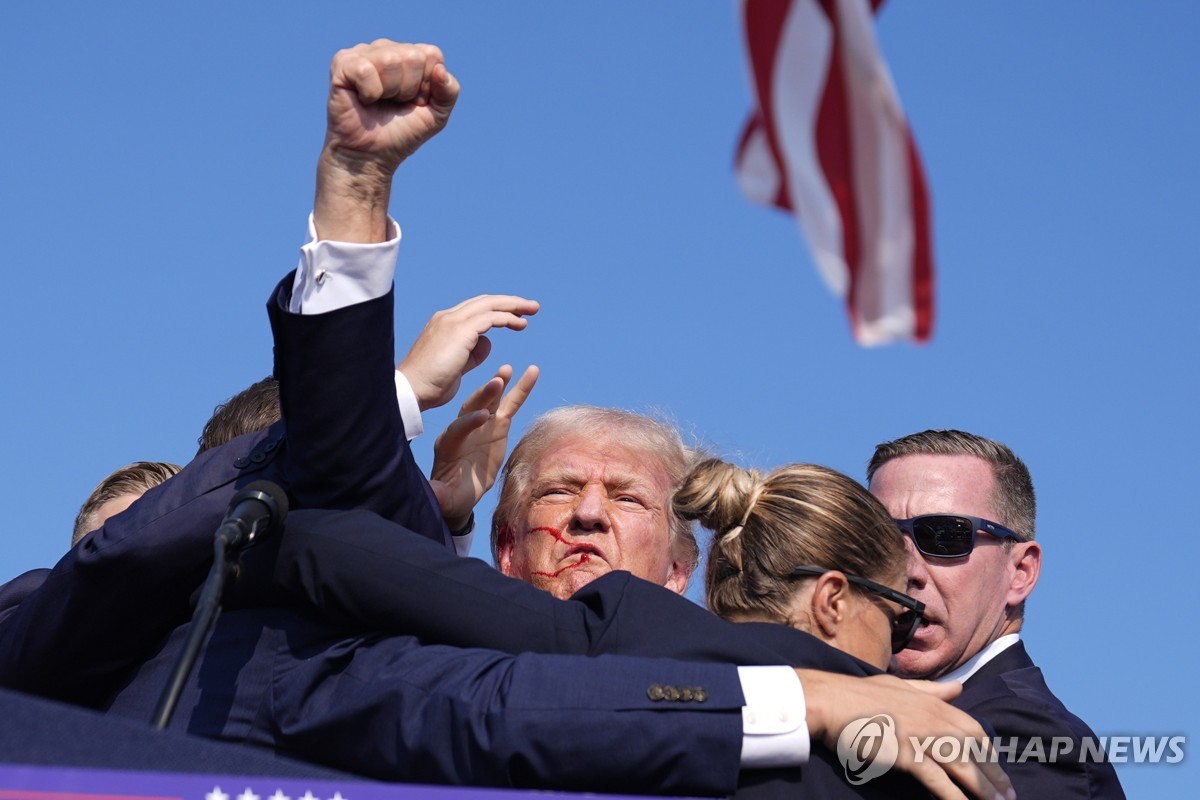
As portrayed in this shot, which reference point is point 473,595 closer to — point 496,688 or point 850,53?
point 496,688

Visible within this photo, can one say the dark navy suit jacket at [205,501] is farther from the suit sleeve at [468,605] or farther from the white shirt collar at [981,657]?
the white shirt collar at [981,657]

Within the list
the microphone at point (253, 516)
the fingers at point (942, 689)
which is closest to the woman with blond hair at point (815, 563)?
the fingers at point (942, 689)

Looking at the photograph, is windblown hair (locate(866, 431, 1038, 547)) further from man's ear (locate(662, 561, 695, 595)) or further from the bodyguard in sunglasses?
man's ear (locate(662, 561, 695, 595))

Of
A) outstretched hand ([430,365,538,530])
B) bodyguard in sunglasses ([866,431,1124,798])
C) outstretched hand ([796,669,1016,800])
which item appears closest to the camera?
outstretched hand ([796,669,1016,800])

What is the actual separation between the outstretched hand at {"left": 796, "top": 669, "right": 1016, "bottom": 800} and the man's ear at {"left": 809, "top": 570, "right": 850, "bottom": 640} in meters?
→ 0.32

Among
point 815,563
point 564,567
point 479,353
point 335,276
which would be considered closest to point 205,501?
point 335,276

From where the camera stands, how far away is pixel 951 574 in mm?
4715

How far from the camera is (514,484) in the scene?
4910mm

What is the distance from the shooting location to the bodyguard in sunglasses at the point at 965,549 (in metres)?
4.64

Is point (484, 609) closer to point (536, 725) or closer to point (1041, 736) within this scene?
point (536, 725)

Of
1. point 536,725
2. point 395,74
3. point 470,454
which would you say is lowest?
point 536,725

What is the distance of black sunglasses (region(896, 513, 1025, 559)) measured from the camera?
4766mm

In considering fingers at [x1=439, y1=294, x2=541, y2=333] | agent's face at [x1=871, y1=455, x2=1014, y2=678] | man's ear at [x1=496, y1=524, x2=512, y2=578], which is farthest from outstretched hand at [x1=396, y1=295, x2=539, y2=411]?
agent's face at [x1=871, y1=455, x2=1014, y2=678]

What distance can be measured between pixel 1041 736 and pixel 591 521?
155cm
